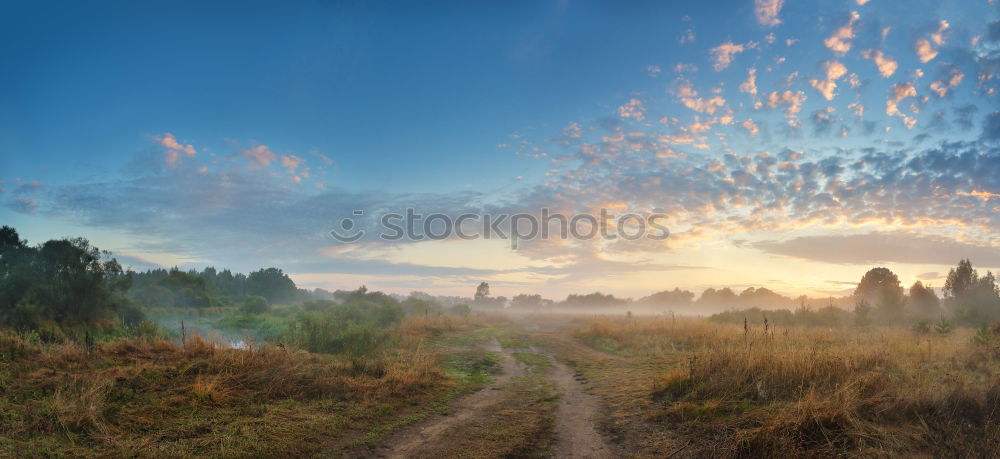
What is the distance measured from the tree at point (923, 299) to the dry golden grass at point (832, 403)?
125ft

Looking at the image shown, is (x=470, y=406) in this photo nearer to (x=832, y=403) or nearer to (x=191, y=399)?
Result: (x=191, y=399)

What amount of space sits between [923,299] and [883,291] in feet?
30.5

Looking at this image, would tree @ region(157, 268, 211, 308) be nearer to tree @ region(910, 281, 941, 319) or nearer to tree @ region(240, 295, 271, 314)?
tree @ region(240, 295, 271, 314)

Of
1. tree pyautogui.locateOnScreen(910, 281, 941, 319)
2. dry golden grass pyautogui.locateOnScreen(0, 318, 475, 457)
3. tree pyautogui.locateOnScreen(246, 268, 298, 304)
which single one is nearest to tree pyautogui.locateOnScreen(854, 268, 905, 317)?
tree pyautogui.locateOnScreen(910, 281, 941, 319)

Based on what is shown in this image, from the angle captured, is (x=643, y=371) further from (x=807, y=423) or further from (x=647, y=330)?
(x=647, y=330)

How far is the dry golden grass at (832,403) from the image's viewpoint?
17.1 feet

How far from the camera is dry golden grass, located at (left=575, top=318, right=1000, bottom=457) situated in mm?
5203

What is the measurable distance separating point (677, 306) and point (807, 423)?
356ft

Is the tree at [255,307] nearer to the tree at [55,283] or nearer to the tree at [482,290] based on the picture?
the tree at [55,283]

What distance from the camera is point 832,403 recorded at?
5.98 meters

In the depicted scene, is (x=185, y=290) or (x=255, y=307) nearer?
(x=185, y=290)

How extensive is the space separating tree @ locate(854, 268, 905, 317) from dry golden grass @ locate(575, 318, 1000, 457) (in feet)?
95.5

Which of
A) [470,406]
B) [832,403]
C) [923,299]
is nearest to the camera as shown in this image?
[832,403]

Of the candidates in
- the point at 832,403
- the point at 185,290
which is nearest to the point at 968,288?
the point at 832,403
